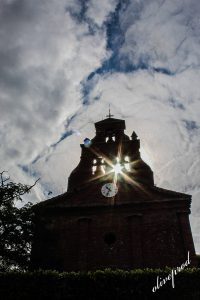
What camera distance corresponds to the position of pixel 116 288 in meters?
13.9

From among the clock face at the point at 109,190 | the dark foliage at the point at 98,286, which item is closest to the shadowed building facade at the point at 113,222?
the clock face at the point at 109,190

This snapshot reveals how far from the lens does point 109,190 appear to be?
22.0m

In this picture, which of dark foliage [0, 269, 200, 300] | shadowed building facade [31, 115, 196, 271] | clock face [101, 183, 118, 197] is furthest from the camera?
clock face [101, 183, 118, 197]

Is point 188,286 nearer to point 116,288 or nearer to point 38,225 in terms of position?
point 116,288

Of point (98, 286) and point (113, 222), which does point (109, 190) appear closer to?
point (113, 222)

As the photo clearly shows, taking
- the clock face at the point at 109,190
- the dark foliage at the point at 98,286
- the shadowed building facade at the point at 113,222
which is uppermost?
the clock face at the point at 109,190

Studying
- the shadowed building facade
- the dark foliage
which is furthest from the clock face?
the dark foliage

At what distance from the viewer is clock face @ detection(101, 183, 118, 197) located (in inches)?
859

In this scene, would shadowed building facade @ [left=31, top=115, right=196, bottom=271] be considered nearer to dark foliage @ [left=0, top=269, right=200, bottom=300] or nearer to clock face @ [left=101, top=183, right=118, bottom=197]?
clock face @ [left=101, top=183, right=118, bottom=197]

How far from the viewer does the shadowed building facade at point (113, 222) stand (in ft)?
62.4

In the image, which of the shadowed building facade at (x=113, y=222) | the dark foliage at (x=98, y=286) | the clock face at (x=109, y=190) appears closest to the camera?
the dark foliage at (x=98, y=286)

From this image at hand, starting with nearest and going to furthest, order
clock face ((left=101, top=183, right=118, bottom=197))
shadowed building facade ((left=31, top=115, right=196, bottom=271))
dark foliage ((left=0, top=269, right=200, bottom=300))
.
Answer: dark foliage ((left=0, top=269, right=200, bottom=300)) < shadowed building facade ((left=31, top=115, right=196, bottom=271)) < clock face ((left=101, top=183, right=118, bottom=197))

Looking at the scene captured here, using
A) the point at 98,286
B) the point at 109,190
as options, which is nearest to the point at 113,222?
the point at 109,190

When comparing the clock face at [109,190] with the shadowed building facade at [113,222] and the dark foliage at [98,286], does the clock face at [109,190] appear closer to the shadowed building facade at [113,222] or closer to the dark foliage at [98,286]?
the shadowed building facade at [113,222]
